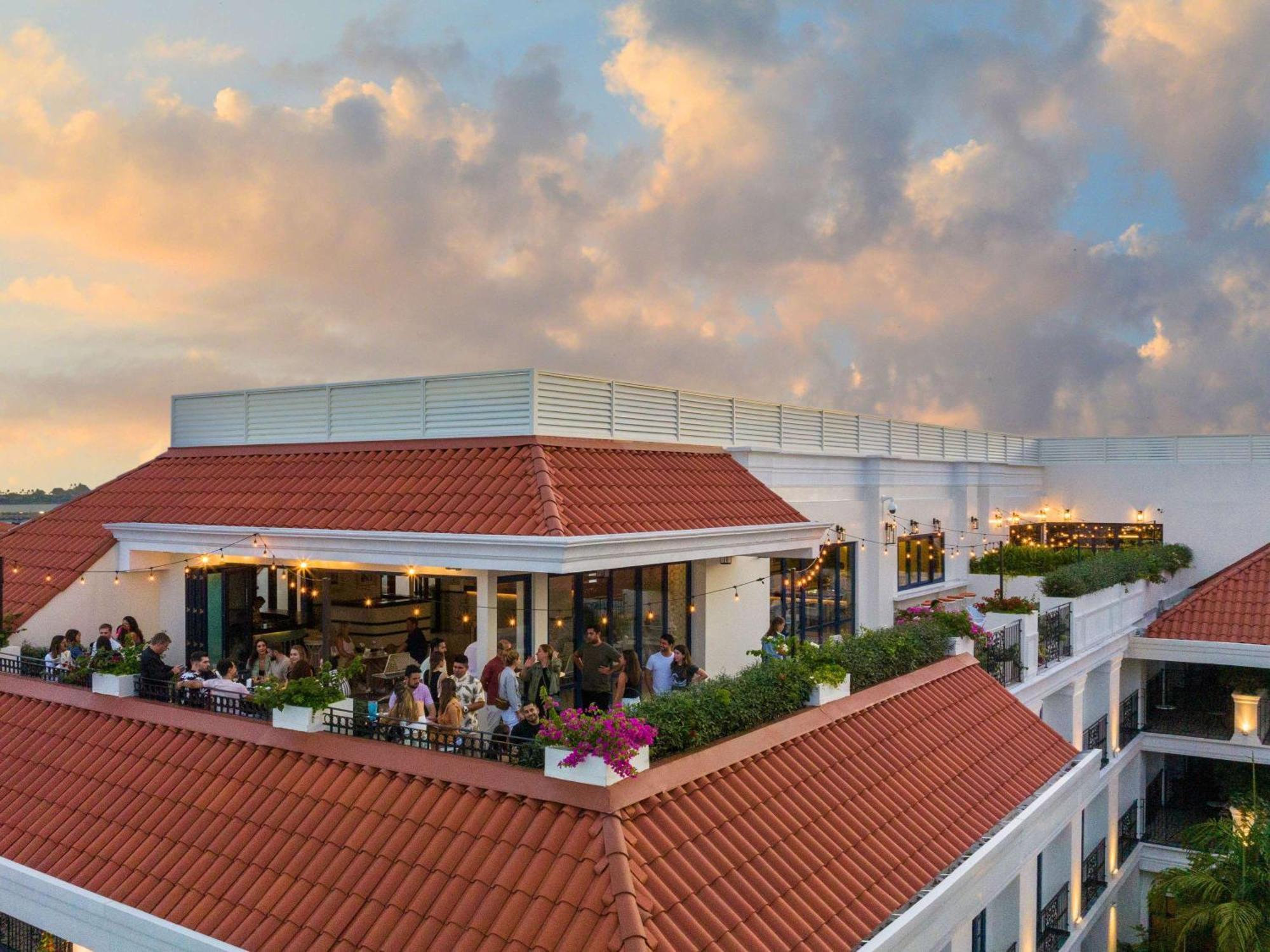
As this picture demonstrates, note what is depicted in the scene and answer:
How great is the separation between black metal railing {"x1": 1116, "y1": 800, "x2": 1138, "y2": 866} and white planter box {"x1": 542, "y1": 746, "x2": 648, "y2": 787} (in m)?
18.1

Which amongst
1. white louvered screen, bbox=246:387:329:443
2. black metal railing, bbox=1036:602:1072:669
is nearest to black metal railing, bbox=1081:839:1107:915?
black metal railing, bbox=1036:602:1072:669

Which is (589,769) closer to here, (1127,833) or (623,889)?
(623,889)

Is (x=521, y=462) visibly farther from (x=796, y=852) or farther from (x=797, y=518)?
(x=796, y=852)

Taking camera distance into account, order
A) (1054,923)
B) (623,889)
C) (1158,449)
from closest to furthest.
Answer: (623,889)
(1054,923)
(1158,449)

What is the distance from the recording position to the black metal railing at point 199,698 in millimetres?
10805

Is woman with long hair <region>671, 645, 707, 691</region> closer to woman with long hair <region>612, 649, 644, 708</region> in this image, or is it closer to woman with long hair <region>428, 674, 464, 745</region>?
woman with long hair <region>612, 649, 644, 708</region>

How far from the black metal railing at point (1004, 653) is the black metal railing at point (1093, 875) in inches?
175

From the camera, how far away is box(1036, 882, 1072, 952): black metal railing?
53.8 ft

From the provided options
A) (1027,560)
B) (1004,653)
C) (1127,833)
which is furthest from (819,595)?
(1127,833)

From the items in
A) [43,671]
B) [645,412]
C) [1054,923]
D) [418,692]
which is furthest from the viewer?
[1054,923]

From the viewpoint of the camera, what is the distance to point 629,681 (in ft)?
38.8

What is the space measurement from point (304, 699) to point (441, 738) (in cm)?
173

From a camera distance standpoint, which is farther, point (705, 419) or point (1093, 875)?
point (1093, 875)

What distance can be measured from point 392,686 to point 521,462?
4961 millimetres
